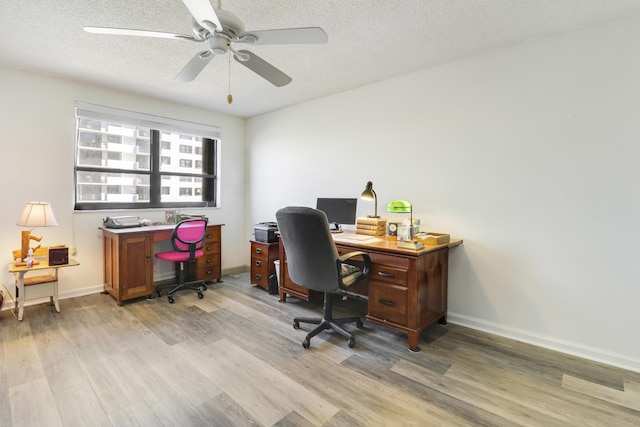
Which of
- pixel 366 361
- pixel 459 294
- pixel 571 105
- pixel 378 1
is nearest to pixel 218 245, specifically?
pixel 366 361

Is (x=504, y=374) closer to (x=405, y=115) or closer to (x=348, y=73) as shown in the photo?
Result: (x=405, y=115)

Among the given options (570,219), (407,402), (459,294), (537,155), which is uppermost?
(537,155)

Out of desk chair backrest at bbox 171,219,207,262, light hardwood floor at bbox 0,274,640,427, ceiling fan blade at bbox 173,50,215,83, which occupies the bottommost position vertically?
light hardwood floor at bbox 0,274,640,427

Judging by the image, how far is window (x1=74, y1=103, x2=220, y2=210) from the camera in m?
3.54

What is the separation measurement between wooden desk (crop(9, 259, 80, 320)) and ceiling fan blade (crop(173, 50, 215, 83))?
7.46 ft

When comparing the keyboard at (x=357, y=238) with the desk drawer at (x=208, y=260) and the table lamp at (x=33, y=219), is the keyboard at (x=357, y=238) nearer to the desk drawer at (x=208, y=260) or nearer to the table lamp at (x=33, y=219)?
the desk drawer at (x=208, y=260)

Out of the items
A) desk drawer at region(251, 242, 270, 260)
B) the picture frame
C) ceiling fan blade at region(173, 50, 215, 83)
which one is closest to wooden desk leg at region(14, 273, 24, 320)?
the picture frame

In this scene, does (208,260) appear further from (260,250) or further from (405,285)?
(405,285)

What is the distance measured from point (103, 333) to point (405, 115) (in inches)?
136

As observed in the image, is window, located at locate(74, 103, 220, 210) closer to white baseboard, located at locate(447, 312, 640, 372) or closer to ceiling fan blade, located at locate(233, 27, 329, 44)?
ceiling fan blade, located at locate(233, 27, 329, 44)

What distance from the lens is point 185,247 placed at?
3.52 meters

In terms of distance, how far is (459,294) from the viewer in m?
2.80

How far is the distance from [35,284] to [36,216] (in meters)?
0.70

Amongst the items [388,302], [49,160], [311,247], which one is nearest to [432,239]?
[388,302]
